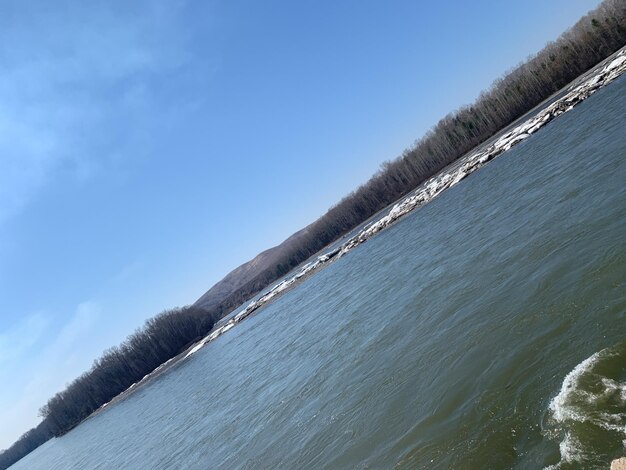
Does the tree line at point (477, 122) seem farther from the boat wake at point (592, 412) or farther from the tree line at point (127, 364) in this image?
the boat wake at point (592, 412)

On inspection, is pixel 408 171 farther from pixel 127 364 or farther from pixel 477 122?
pixel 127 364

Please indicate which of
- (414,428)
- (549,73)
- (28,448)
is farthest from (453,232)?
(28,448)

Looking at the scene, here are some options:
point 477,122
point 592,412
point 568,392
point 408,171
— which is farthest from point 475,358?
point 408,171

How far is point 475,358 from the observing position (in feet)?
40.7

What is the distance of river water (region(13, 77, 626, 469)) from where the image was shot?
862cm

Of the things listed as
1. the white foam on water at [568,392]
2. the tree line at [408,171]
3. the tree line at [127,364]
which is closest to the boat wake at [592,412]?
the white foam on water at [568,392]

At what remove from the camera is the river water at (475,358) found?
862 cm

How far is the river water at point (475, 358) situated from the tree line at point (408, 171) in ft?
201

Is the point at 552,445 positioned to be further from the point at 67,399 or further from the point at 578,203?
the point at 67,399

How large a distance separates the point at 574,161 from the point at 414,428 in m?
22.2

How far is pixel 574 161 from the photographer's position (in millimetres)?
26375

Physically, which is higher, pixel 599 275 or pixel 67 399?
pixel 67 399

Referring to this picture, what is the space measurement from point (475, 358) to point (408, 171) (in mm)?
121321

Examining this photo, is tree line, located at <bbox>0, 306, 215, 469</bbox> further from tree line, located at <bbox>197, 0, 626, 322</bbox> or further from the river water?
the river water
